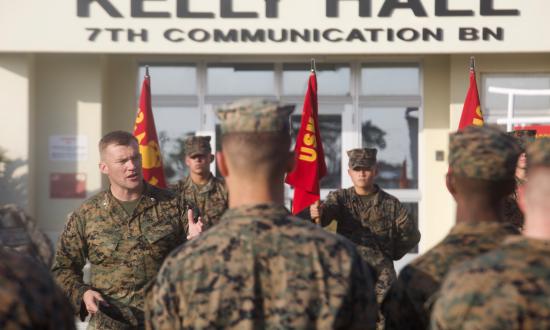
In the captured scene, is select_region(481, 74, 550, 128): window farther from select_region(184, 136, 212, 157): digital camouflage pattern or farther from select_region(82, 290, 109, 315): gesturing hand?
select_region(82, 290, 109, 315): gesturing hand

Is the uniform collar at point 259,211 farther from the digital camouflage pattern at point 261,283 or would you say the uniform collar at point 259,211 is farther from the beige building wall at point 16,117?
the beige building wall at point 16,117

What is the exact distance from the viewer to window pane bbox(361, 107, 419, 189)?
1281cm

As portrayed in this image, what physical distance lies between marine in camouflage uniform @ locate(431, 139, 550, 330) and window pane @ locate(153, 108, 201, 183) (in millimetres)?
10217

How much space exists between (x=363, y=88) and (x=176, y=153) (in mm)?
2739

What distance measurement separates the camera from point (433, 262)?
325 centimetres

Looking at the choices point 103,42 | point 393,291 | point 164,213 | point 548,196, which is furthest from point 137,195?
point 103,42

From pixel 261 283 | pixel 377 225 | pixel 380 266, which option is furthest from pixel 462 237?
pixel 377 225

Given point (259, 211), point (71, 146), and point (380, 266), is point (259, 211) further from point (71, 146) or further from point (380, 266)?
point (71, 146)

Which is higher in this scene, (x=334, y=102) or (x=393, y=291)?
(x=334, y=102)

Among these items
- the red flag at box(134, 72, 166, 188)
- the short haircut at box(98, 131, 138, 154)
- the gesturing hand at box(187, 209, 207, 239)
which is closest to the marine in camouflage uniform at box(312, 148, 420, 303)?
the red flag at box(134, 72, 166, 188)

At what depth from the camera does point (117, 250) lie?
5.41 metres

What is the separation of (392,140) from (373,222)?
4968 mm

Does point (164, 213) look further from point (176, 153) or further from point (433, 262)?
point (176, 153)

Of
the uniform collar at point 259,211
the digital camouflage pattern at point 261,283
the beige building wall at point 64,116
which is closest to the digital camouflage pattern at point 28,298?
the digital camouflage pattern at point 261,283
